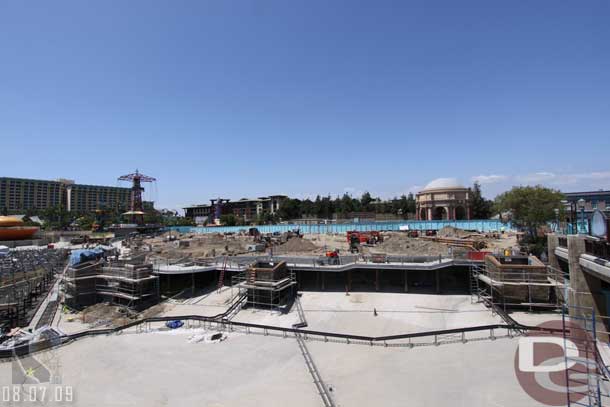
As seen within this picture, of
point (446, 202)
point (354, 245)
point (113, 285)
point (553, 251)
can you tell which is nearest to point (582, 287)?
point (553, 251)

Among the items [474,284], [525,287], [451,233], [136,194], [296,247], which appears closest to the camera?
[525,287]

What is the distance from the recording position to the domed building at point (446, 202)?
279 feet

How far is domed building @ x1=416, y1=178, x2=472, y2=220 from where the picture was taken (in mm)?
85062

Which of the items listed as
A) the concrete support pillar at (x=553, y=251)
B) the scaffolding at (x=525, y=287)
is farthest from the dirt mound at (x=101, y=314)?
the concrete support pillar at (x=553, y=251)

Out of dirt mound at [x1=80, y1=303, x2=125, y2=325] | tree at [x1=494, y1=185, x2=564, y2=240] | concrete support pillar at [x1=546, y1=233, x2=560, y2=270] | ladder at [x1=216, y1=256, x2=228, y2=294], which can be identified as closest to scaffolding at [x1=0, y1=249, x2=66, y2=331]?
dirt mound at [x1=80, y1=303, x2=125, y2=325]

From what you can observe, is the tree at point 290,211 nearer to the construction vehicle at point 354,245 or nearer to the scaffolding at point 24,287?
the construction vehicle at point 354,245

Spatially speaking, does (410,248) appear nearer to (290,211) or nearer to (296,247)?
(296,247)

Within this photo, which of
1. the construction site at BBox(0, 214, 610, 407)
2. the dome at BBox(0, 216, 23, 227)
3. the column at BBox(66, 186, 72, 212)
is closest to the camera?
the construction site at BBox(0, 214, 610, 407)

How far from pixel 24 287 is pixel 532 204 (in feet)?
182

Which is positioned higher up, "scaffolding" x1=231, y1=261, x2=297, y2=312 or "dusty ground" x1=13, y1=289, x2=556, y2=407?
"scaffolding" x1=231, y1=261, x2=297, y2=312

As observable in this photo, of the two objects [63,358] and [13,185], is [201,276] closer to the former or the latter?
[63,358]

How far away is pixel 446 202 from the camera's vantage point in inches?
3361

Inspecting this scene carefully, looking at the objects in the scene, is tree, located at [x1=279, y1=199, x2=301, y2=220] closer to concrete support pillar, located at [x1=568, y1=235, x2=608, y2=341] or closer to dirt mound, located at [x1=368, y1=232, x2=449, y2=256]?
dirt mound, located at [x1=368, y1=232, x2=449, y2=256]

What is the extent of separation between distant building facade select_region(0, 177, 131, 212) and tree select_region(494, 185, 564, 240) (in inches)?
6786
